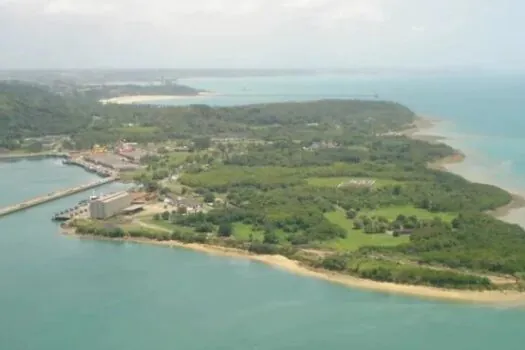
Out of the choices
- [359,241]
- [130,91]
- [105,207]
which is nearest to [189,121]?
[105,207]

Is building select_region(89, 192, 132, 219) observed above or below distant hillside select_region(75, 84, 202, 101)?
above

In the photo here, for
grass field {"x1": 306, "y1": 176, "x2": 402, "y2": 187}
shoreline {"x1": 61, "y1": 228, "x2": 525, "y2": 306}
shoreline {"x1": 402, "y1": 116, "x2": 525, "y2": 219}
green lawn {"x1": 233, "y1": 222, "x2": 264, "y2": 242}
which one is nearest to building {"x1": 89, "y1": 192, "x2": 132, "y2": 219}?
green lawn {"x1": 233, "y1": 222, "x2": 264, "y2": 242}

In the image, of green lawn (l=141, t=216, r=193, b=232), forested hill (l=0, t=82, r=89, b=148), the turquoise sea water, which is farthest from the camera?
forested hill (l=0, t=82, r=89, b=148)

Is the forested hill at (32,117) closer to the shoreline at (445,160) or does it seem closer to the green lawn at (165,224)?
the green lawn at (165,224)

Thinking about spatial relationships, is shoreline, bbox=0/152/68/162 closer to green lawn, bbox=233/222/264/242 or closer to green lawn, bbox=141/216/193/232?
green lawn, bbox=141/216/193/232

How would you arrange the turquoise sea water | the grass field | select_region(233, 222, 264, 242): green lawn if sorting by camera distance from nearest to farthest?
select_region(233, 222, 264, 242): green lawn → the grass field → the turquoise sea water

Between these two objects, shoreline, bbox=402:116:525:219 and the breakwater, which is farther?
the breakwater

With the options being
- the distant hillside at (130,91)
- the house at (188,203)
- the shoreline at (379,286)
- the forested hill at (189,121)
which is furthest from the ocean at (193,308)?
the distant hillside at (130,91)

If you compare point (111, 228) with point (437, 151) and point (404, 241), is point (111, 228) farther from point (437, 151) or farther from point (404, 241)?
point (437, 151)
